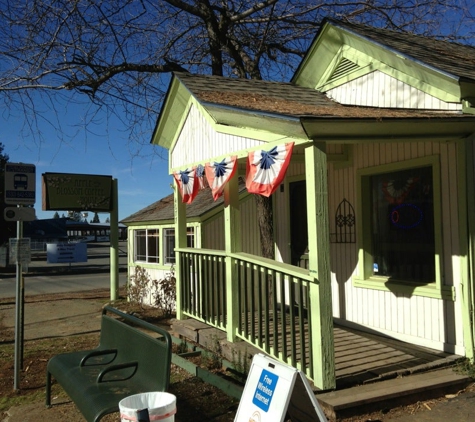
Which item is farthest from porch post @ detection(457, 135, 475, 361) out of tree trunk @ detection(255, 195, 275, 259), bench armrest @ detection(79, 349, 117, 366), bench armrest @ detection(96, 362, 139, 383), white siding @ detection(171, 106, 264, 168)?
tree trunk @ detection(255, 195, 275, 259)

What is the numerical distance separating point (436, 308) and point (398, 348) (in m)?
0.62

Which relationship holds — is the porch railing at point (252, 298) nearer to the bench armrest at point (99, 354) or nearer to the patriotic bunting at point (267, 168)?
the patriotic bunting at point (267, 168)

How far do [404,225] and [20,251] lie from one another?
185 inches

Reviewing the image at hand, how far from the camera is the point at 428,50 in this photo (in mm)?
6840

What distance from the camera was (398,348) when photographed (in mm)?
5777

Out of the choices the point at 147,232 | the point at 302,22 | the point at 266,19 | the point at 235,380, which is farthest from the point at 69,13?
the point at 235,380

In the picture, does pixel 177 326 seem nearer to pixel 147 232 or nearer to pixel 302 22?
pixel 147 232

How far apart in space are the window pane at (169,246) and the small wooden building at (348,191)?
3.43 m

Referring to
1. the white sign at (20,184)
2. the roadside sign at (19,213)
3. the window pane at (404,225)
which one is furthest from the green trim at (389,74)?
the roadside sign at (19,213)

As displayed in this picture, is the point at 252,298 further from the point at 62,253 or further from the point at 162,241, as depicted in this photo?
the point at 62,253

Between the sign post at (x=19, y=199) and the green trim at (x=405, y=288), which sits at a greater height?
the sign post at (x=19, y=199)

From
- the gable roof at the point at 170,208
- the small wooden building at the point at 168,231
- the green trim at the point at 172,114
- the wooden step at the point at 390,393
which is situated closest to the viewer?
the wooden step at the point at 390,393

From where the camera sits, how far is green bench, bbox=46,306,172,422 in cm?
402

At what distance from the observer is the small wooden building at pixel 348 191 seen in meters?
4.68
